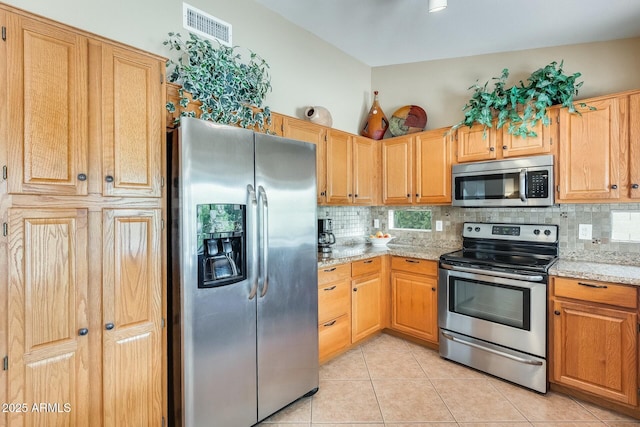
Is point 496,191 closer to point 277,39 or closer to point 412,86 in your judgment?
point 412,86

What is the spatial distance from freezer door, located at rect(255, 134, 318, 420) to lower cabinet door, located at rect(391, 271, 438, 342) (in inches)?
48.8

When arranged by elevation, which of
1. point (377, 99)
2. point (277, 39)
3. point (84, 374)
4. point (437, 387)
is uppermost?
point (277, 39)

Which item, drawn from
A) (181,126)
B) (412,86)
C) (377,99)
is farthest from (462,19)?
(181,126)

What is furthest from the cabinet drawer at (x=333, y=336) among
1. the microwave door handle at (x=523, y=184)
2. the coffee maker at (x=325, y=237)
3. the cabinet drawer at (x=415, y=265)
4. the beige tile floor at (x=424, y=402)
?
the microwave door handle at (x=523, y=184)

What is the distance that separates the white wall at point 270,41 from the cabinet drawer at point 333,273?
153 cm

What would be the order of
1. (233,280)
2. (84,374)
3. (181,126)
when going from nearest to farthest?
1. (84,374)
2. (181,126)
3. (233,280)

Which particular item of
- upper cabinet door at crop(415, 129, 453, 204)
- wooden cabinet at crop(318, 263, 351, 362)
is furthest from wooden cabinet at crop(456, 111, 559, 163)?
wooden cabinet at crop(318, 263, 351, 362)

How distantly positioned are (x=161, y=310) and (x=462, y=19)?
3.14 meters

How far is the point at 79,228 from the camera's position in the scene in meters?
1.38

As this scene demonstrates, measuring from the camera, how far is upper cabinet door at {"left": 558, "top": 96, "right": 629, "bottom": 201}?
2230mm

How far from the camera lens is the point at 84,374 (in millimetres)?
1401

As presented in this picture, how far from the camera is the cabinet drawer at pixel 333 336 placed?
2.56 metres

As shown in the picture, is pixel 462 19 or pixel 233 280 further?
pixel 462 19

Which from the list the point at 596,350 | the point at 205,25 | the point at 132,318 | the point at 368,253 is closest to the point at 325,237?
the point at 368,253
